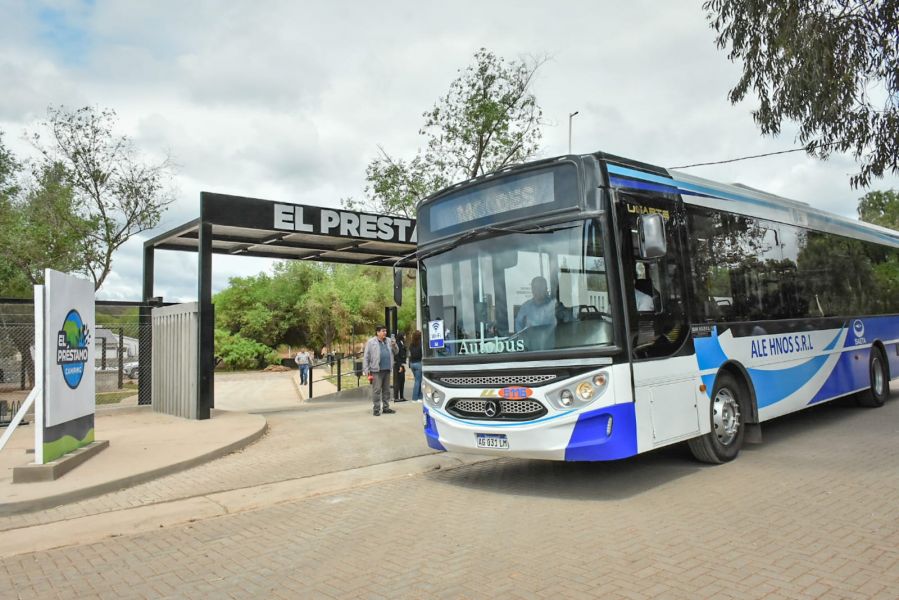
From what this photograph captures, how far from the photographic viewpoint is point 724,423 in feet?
24.4

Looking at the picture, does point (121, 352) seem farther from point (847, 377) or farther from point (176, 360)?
point (847, 377)

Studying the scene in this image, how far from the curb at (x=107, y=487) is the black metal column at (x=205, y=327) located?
127 inches

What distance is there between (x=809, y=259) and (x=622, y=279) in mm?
5163

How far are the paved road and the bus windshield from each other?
5.01ft

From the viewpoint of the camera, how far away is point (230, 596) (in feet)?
13.6

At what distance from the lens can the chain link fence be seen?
13188 millimetres

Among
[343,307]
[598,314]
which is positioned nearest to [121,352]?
[598,314]

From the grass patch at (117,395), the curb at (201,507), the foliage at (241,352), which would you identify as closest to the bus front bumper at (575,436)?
the curb at (201,507)

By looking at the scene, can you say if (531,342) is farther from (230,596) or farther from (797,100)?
(797,100)

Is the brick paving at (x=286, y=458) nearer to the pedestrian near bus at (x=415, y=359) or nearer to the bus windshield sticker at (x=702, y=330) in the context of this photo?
the pedestrian near bus at (x=415, y=359)

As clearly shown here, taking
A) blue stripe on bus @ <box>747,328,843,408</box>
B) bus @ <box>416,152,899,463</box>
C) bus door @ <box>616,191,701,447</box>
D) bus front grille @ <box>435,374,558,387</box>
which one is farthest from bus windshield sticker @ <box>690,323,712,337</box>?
bus front grille @ <box>435,374,558,387</box>

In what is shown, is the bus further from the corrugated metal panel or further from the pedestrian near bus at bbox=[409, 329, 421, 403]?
the pedestrian near bus at bbox=[409, 329, 421, 403]

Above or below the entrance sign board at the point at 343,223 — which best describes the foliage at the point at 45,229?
above

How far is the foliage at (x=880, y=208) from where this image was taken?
5797 centimetres
